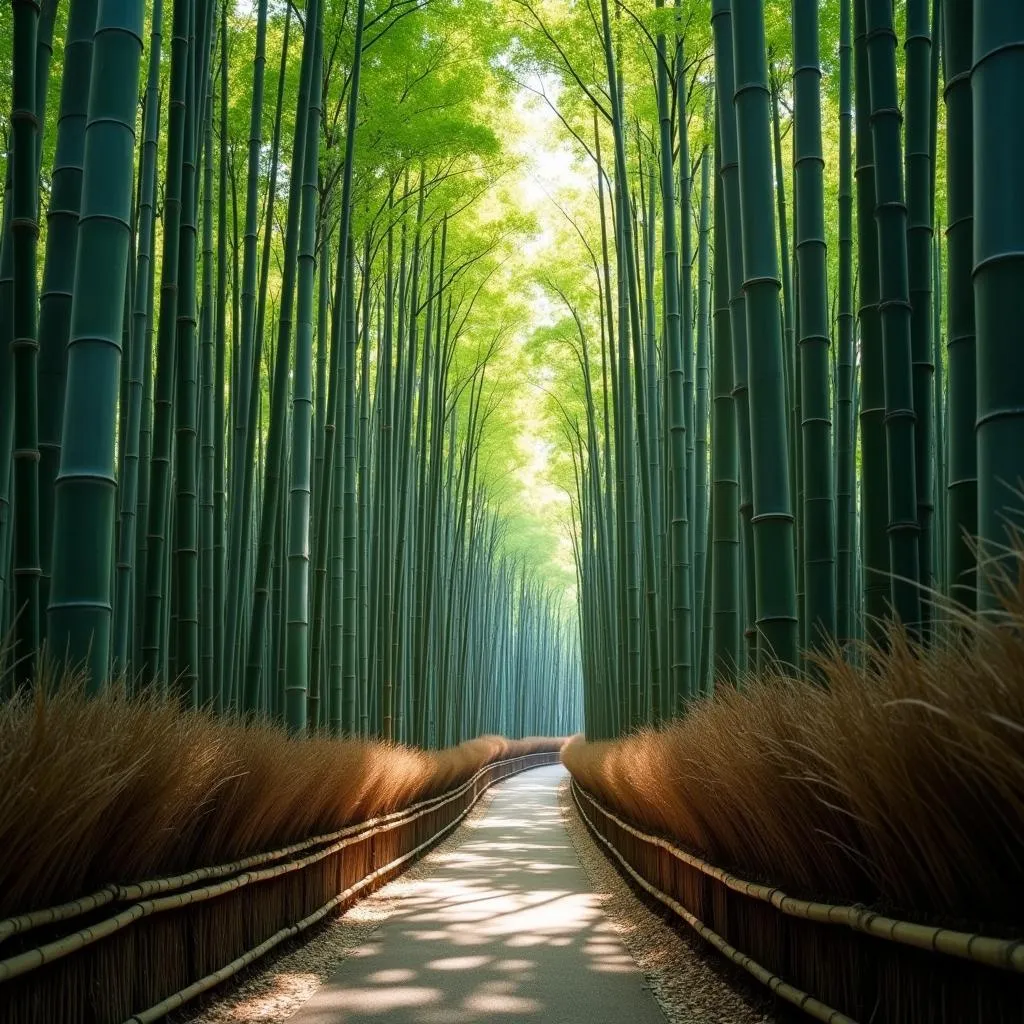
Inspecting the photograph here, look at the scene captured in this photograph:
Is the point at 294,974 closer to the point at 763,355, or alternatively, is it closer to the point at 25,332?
the point at 25,332

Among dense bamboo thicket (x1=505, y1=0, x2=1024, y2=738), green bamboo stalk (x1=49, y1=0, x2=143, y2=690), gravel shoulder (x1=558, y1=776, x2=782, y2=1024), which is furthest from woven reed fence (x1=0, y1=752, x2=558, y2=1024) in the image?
dense bamboo thicket (x1=505, y1=0, x2=1024, y2=738)

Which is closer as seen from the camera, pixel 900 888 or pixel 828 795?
pixel 900 888

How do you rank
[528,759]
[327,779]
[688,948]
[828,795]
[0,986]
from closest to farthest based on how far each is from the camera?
[0,986], [828,795], [688,948], [327,779], [528,759]

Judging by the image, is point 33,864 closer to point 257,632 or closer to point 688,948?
point 688,948

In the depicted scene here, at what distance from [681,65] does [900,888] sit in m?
5.43

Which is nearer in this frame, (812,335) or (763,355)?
(763,355)

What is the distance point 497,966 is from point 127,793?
5.51ft

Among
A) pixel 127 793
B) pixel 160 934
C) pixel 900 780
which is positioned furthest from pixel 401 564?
pixel 900 780

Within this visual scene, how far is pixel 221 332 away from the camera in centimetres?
564

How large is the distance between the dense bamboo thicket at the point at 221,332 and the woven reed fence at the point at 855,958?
4.84 ft

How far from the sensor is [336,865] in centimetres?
439

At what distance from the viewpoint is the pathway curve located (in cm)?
271

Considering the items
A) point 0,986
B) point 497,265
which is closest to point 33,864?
point 0,986

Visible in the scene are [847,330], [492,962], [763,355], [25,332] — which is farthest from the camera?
[847,330]
